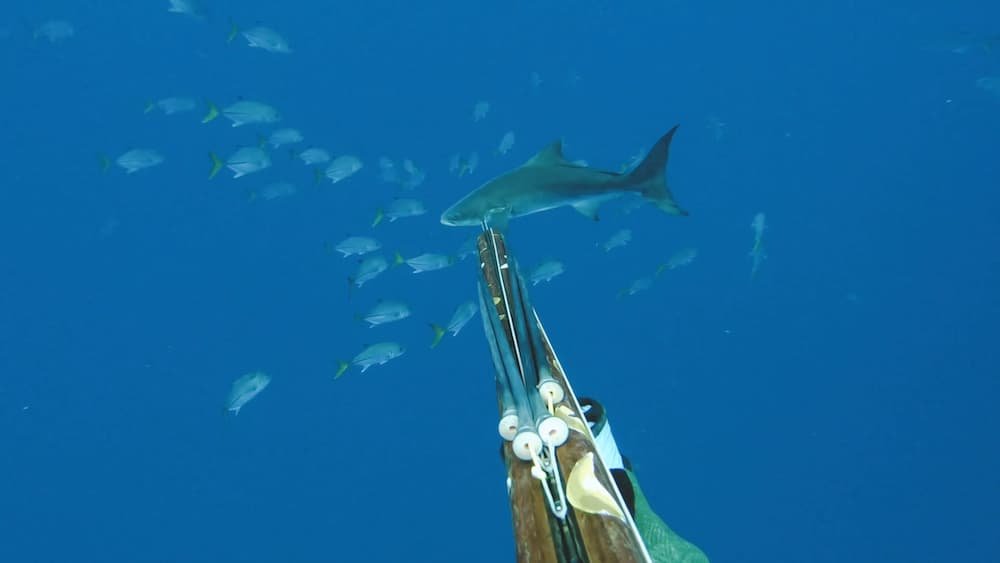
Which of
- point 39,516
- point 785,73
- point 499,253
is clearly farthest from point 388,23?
point 499,253

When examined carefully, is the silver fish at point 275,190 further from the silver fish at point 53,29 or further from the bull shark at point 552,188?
the bull shark at point 552,188

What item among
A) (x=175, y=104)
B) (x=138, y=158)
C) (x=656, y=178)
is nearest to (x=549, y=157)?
(x=656, y=178)

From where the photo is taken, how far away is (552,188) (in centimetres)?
489

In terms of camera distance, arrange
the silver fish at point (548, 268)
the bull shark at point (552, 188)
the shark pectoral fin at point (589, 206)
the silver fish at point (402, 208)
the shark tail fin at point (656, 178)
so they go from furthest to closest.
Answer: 1. the silver fish at point (402, 208)
2. the silver fish at point (548, 268)
3. the shark pectoral fin at point (589, 206)
4. the bull shark at point (552, 188)
5. the shark tail fin at point (656, 178)

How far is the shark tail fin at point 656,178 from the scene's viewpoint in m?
4.62

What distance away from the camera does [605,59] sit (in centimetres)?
4294

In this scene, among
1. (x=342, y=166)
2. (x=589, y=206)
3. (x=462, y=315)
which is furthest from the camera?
(x=342, y=166)

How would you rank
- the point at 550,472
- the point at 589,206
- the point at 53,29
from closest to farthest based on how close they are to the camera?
the point at 550,472, the point at 589,206, the point at 53,29

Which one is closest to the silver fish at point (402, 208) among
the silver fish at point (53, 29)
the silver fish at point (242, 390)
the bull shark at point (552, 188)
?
the silver fish at point (242, 390)

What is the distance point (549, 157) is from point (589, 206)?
491 millimetres

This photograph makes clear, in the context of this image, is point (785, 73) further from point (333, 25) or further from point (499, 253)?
point (499, 253)

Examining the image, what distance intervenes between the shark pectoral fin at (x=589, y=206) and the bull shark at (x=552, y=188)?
5 centimetres

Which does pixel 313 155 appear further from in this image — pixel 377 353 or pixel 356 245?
pixel 377 353

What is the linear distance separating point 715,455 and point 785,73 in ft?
98.1
